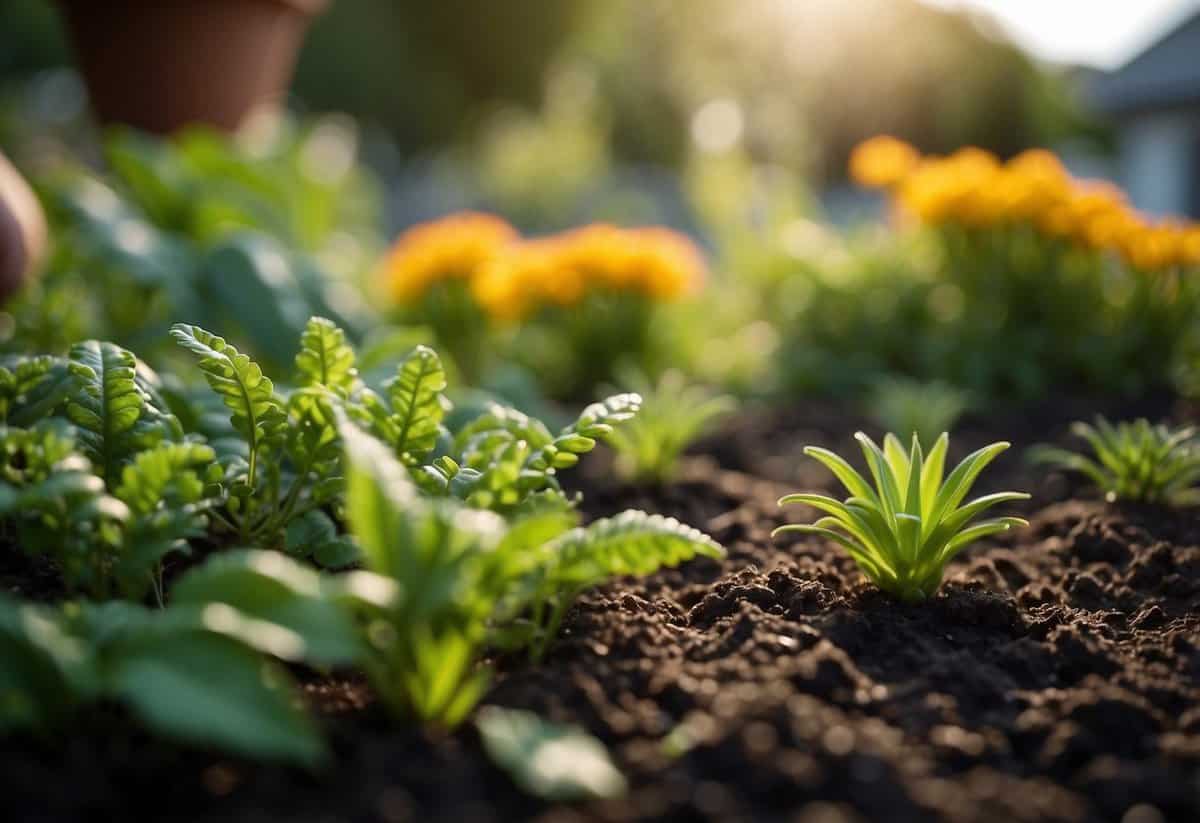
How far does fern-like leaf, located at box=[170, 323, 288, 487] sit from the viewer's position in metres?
1.33

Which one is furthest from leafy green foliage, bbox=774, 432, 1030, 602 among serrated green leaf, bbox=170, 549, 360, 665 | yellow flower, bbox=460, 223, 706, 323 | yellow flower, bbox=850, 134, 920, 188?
yellow flower, bbox=850, 134, 920, 188

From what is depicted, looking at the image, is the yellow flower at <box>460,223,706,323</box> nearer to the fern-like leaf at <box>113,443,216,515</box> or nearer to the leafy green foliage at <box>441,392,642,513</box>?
the leafy green foliage at <box>441,392,642,513</box>

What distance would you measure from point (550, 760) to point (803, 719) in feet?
1.08

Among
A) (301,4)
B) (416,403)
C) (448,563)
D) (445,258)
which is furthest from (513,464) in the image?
(301,4)

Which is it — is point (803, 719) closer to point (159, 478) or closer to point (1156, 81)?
point (159, 478)

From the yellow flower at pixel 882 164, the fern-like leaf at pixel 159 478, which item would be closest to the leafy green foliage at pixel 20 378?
the fern-like leaf at pixel 159 478

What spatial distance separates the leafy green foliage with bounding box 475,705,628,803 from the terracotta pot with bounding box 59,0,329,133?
4.00 meters

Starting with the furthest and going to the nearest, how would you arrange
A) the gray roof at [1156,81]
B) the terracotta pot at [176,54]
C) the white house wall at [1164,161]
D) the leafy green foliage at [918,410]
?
the white house wall at [1164,161] < the gray roof at [1156,81] < the terracotta pot at [176,54] < the leafy green foliage at [918,410]

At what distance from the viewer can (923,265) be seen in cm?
404

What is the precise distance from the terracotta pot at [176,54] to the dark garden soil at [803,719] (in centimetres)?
350

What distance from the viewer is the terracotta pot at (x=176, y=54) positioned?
13.6ft

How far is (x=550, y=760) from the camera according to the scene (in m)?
0.96

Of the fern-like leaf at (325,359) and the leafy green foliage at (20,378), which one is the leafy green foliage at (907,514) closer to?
the fern-like leaf at (325,359)

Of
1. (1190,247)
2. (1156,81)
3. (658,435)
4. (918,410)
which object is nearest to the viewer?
(658,435)
